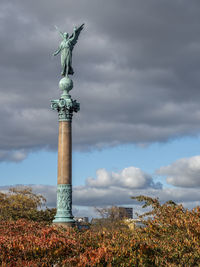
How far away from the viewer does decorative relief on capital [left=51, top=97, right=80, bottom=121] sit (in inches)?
1206

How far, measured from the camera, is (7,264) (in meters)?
12.7

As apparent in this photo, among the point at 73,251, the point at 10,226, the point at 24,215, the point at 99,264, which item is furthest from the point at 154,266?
the point at 24,215

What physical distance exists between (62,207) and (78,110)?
6.97 meters

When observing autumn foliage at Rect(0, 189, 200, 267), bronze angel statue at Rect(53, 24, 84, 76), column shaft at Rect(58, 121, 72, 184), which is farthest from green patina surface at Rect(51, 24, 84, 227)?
autumn foliage at Rect(0, 189, 200, 267)

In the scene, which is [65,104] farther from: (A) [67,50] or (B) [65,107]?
(A) [67,50]

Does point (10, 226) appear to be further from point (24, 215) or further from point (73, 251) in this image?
point (24, 215)

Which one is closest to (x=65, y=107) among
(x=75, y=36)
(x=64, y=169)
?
(x=64, y=169)

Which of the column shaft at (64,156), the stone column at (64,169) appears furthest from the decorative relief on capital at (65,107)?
the column shaft at (64,156)

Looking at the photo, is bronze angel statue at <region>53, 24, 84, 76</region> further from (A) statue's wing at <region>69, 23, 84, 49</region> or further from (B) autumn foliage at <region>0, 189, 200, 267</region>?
(B) autumn foliage at <region>0, 189, 200, 267</region>

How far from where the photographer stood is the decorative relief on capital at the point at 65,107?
1206 inches

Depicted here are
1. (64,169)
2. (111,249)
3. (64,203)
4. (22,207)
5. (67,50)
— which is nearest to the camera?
(111,249)

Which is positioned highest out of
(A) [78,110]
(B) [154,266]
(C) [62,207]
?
(A) [78,110]

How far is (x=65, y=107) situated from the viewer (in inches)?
1209

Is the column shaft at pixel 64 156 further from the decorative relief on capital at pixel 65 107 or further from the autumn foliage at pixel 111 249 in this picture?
the autumn foliage at pixel 111 249
